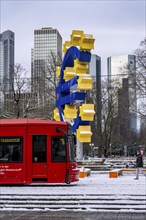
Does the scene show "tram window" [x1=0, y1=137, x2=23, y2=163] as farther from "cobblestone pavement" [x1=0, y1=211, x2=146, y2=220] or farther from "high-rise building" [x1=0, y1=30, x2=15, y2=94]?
"high-rise building" [x1=0, y1=30, x2=15, y2=94]

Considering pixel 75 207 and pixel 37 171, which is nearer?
pixel 75 207

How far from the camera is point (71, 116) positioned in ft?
98.9

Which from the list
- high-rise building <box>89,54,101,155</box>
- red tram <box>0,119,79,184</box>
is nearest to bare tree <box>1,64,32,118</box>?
high-rise building <box>89,54,101,155</box>

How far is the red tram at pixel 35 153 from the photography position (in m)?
18.7

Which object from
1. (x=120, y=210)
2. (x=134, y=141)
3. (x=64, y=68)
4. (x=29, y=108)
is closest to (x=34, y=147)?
(x=120, y=210)

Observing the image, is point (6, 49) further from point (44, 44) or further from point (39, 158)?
point (39, 158)

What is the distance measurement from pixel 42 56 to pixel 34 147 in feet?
176

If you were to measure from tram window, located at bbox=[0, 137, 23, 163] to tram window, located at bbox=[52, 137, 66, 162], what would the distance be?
1445 millimetres

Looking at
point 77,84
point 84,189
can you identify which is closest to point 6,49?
point 77,84

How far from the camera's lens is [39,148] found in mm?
18875

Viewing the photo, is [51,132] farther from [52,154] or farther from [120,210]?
[120,210]

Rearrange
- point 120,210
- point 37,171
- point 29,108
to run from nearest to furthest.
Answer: point 120,210 → point 37,171 → point 29,108

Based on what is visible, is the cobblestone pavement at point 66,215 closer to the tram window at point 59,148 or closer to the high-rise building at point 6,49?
the tram window at point 59,148

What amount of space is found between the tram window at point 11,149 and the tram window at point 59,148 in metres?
1.44
